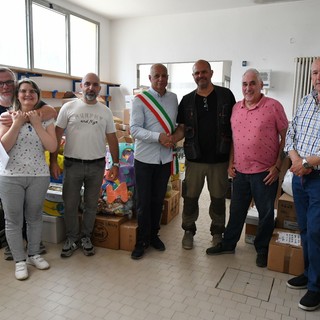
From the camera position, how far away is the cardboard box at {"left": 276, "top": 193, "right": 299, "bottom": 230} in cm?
267

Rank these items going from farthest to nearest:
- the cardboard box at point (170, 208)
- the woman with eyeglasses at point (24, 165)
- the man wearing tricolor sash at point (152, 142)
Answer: the cardboard box at point (170, 208), the man wearing tricolor sash at point (152, 142), the woman with eyeglasses at point (24, 165)

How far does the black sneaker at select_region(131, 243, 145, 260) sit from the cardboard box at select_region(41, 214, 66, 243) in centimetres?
72

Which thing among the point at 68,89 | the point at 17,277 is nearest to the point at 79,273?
the point at 17,277

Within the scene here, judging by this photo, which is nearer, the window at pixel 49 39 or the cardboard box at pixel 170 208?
the cardboard box at pixel 170 208

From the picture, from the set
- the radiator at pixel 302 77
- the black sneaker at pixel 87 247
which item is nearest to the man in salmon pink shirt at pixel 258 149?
the black sneaker at pixel 87 247

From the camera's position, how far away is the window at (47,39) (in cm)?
481

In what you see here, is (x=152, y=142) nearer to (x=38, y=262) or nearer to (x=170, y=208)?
(x=170, y=208)

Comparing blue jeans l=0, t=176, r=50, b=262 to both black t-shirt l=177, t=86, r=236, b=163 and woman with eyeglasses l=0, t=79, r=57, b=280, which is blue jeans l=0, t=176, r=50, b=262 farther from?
black t-shirt l=177, t=86, r=236, b=163

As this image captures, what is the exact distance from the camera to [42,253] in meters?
2.59

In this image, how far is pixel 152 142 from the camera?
2457 millimetres

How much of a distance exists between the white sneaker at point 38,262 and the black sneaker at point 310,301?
5.79ft

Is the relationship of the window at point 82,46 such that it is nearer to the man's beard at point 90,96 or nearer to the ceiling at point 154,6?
the ceiling at point 154,6

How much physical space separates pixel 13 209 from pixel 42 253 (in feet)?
1.96

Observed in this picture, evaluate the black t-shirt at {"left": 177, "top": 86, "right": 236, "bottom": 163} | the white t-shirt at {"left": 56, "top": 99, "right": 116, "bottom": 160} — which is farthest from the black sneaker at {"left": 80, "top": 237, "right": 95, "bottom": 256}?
the black t-shirt at {"left": 177, "top": 86, "right": 236, "bottom": 163}
